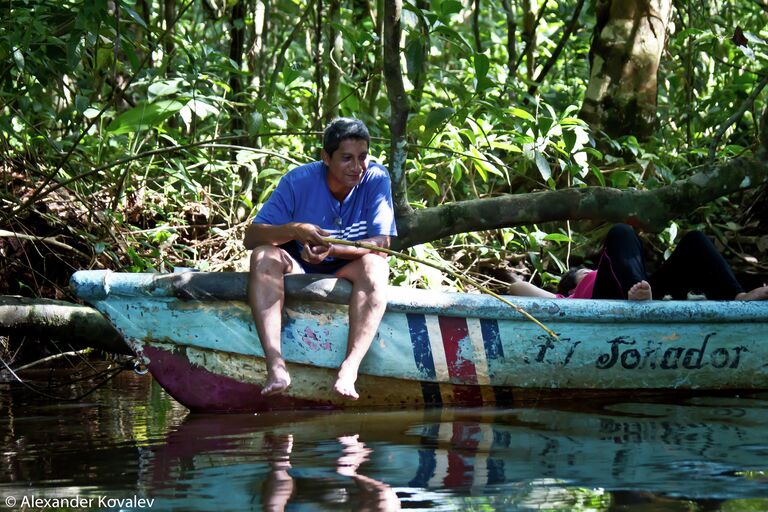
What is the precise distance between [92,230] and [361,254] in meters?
2.40

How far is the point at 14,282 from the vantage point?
6.33m

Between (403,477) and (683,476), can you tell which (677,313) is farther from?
(403,477)

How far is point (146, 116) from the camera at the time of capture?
5.61 metres

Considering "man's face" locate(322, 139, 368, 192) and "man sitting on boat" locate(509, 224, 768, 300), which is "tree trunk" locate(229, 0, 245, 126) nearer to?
"man's face" locate(322, 139, 368, 192)

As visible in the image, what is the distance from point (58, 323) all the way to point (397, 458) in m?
2.37

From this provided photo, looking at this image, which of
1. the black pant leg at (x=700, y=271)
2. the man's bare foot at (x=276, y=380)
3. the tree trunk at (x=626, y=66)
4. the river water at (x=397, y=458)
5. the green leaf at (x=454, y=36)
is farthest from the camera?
the tree trunk at (x=626, y=66)

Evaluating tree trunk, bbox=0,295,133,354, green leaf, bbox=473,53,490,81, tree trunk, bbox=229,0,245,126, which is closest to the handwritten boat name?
green leaf, bbox=473,53,490,81

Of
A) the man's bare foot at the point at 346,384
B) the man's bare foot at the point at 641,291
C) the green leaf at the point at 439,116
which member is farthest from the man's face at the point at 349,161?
the man's bare foot at the point at 641,291

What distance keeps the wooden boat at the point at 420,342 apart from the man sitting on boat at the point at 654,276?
16 centimetres

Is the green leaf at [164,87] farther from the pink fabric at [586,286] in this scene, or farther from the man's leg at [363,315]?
the pink fabric at [586,286]

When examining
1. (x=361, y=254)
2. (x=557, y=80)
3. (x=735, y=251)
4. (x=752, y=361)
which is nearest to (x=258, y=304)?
(x=361, y=254)

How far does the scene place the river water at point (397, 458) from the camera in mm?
2742

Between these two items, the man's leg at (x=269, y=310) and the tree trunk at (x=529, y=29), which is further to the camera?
the tree trunk at (x=529, y=29)

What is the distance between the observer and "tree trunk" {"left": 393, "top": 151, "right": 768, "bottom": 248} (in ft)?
17.2
